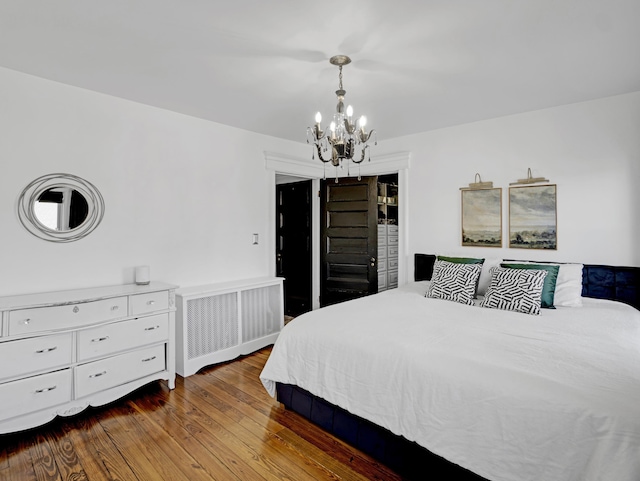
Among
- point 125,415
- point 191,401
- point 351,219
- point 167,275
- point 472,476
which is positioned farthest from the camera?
point 351,219

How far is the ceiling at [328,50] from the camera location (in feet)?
6.13

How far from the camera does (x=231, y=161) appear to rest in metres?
3.94

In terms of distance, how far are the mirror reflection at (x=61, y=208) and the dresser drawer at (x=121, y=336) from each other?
0.90 meters

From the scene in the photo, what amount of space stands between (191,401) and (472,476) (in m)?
2.08

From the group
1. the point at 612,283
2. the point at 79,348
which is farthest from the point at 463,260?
the point at 79,348

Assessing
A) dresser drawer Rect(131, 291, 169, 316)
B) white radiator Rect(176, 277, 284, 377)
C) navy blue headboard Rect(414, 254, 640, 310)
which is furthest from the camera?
white radiator Rect(176, 277, 284, 377)

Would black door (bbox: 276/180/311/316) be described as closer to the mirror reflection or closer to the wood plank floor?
the wood plank floor

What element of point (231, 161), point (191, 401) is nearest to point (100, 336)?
point (191, 401)

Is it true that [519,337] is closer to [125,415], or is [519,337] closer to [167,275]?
[125,415]

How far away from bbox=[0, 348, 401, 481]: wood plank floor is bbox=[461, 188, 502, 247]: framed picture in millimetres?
2574

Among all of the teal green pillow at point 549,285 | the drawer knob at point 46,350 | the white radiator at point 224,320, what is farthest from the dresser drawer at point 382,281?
the drawer knob at point 46,350

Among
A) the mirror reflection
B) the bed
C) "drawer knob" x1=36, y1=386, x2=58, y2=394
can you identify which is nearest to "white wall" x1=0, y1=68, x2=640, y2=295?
the mirror reflection

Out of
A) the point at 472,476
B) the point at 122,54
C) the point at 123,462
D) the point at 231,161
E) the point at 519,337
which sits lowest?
the point at 123,462

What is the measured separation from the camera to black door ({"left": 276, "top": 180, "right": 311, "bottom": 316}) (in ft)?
17.2
